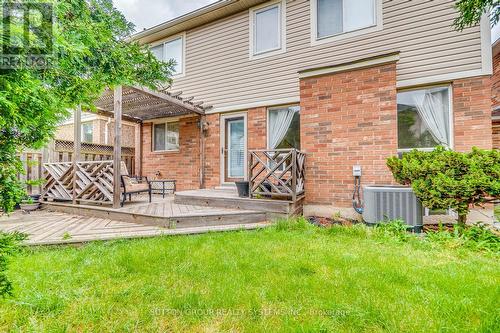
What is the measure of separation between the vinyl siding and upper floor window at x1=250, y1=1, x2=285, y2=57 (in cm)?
19

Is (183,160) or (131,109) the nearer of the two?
(131,109)

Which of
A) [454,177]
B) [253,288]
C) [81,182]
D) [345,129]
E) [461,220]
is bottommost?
[253,288]

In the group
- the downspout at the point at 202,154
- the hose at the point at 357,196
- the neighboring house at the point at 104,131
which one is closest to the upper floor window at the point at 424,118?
the hose at the point at 357,196

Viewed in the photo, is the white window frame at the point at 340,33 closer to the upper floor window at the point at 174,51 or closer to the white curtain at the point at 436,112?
the white curtain at the point at 436,112

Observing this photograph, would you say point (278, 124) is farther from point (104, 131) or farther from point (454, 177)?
point (104, 131)

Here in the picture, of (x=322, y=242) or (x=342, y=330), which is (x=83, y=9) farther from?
(x=322, y=242)

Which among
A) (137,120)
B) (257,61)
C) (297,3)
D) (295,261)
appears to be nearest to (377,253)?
(295,261)

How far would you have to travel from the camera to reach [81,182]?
5.52 metres

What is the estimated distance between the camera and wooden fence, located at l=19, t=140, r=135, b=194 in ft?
20.4

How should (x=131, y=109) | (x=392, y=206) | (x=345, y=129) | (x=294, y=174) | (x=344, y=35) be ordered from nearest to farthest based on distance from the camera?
(x=392, y=206)
(x=294, y=174)
(x=345, y=129)
(x=344, y=35)
(x=131, y=109)

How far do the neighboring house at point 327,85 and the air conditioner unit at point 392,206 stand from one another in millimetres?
577

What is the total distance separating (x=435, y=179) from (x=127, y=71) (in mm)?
4555

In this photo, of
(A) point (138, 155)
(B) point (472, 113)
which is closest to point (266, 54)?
(B) point (472, 113)

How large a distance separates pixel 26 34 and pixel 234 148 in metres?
6.32
